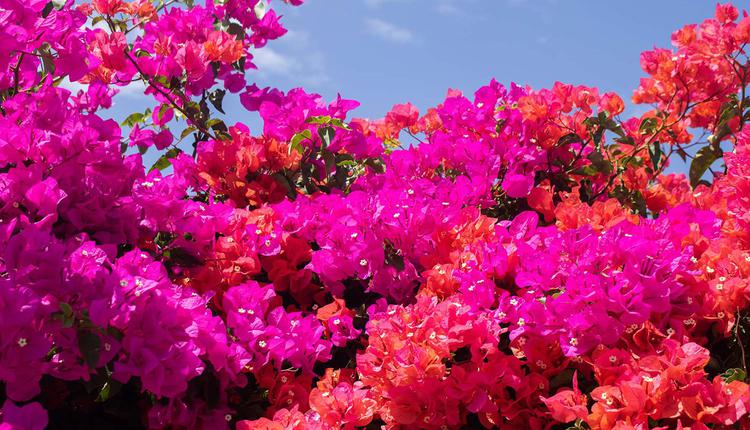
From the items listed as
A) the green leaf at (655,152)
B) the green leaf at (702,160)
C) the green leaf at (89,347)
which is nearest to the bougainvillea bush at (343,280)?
the green leaf at (89,347)

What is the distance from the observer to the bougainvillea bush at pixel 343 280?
180cm

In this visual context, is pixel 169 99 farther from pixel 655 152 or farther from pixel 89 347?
pixel 655 152

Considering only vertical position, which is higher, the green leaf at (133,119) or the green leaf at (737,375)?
the green leaf at (133,119)

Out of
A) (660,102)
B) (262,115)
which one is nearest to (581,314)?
(262,115)

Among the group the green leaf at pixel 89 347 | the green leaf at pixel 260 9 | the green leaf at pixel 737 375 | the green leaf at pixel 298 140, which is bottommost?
the green leaf at pixel 737 375

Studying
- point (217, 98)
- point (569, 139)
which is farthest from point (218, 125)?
point (569, 139)

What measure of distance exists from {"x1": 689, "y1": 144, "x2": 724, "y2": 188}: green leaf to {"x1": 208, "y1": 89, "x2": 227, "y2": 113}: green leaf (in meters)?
2.11

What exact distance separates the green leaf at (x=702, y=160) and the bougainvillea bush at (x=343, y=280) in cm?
65

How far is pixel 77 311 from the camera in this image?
1758mm

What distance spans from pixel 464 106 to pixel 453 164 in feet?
0.91

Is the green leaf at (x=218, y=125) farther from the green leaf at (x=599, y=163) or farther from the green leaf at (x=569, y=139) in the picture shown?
the green leaf at (x=599, y=163)

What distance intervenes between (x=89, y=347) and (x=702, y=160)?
2.91 m

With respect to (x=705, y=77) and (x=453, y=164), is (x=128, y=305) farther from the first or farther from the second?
(x=705, y=77)

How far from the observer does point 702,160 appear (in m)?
3.67
